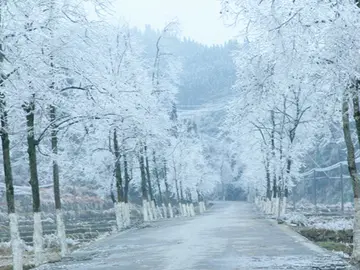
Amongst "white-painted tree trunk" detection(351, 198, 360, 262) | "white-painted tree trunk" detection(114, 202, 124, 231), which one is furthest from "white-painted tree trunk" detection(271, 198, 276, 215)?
"white-painted tree trunk" detection(351, 198, 360, 262)

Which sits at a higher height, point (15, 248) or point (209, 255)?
point (15, 248)

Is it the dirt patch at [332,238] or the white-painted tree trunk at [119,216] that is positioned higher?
the white-painted tree trunk at [119,216]

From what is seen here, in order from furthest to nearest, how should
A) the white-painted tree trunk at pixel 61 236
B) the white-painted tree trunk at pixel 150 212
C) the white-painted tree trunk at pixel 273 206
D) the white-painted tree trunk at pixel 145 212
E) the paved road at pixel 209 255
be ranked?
1. the white-painted tree trunk at pixel 273 206
2. the white-painted tree trunk at pixel 150 212
3. the white-painted tree trunk at pixel 145 212
4. the white-painted tree trunk at pixel 61 236
5. the paved road at pixel 209 255

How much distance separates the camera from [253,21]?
13.0 meters

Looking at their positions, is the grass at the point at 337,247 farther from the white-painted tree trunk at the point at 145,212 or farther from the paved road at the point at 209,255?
the white-painted tree trunk at the point at 145,212

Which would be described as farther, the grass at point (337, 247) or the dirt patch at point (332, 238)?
the dirt patch at point (332, 238)

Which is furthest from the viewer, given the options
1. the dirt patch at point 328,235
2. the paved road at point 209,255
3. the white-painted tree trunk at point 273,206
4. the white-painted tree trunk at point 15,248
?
the white-painted tree trunk at point 273,206

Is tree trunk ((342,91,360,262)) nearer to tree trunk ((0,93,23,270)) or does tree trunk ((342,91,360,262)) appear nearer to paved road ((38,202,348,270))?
paved road ((38,202,348,270))

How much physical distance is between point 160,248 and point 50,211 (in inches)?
2013

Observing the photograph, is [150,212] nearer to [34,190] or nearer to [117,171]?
[117,171]

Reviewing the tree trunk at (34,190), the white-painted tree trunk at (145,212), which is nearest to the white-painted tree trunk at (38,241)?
the tree trunk at (34,190)

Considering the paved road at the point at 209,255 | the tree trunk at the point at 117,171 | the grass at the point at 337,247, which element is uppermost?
the tree trunk at the point at 117,171

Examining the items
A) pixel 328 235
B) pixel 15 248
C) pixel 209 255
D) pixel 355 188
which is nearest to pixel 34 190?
pixel 15 248

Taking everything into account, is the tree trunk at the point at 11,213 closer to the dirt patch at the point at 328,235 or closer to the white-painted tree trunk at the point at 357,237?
the white-painted tree trunk at the point at 357,237
